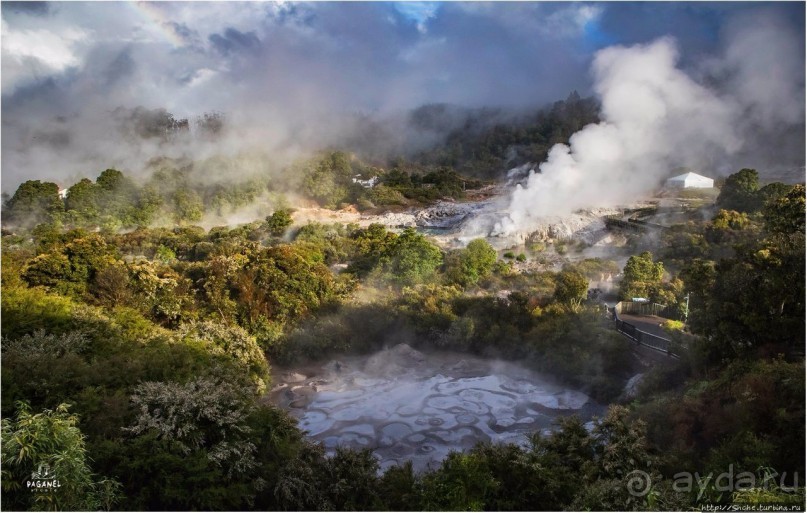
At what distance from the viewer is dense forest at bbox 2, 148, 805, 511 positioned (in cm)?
671

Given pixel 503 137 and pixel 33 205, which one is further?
pixel 503 137

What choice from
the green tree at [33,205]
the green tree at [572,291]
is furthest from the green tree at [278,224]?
the green tree at [572,291]

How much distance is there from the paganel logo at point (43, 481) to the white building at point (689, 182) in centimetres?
3567

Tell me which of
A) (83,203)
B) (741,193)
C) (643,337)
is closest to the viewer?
(643,337)

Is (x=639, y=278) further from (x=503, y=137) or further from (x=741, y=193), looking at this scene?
(x=503, y=137)

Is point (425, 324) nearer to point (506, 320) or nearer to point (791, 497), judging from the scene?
point (506, 320)

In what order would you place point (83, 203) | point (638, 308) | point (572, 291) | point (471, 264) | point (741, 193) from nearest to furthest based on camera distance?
point (572, 291) → point (638, 308) → point (471, 264) → point (741, 193) → point (83, 203)

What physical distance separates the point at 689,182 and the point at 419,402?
2867 centimetres

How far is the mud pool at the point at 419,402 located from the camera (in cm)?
1099

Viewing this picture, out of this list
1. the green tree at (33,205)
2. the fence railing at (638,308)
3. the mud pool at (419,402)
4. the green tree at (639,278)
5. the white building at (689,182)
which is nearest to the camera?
the mud pool at (419,402)

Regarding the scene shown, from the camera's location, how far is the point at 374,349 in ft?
53.9

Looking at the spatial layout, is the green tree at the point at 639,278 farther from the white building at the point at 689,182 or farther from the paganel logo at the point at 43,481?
the white building at the point at 689,182

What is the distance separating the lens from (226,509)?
22.4ft

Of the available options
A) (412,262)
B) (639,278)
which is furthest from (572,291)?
(412,262)
